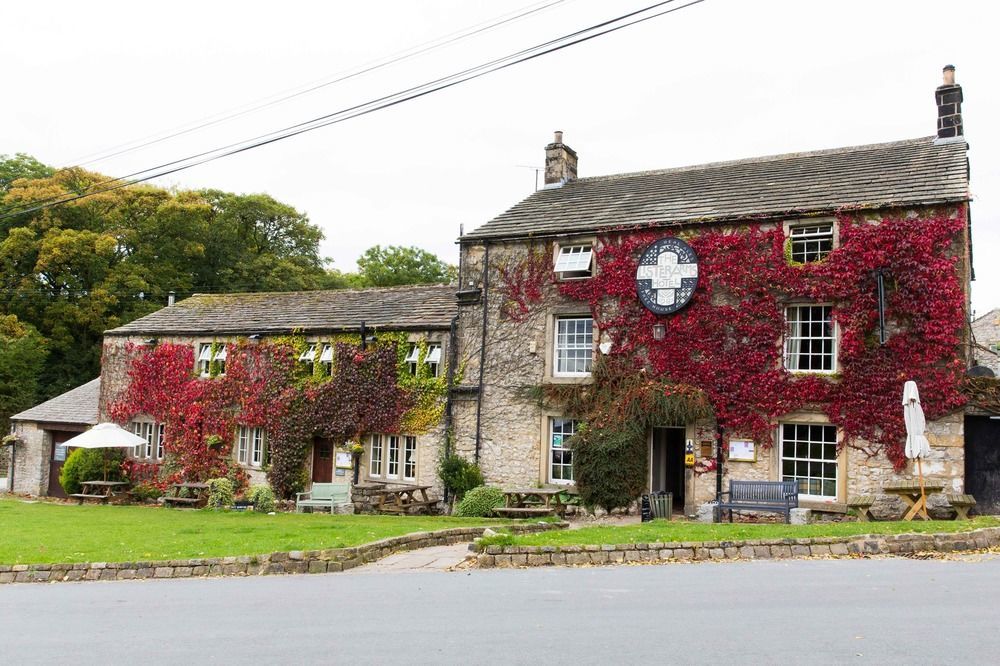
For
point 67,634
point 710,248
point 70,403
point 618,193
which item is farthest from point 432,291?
point 67,634

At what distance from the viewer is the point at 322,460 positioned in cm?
2558

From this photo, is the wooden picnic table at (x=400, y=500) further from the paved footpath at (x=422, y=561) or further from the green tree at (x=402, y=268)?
the green tree at (x=402, y=268)

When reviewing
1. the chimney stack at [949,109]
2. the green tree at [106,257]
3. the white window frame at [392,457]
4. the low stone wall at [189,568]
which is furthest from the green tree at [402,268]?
the low stone wall at [189,568]

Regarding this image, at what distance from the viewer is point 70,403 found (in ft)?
108

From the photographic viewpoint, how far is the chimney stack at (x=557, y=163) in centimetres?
2594

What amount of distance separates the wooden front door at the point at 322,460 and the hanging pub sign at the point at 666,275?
10.9 meters

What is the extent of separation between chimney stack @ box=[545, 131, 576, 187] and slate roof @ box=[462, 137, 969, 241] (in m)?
0.49

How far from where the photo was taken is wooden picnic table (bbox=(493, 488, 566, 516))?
19703mm

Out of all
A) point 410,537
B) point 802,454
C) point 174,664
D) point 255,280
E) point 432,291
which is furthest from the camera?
point 255,280

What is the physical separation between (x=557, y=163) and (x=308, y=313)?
31.3ft

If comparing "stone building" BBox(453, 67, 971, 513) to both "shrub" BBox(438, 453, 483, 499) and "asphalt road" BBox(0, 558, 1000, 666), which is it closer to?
"shrub" BBox(438, 453, 483, 499)

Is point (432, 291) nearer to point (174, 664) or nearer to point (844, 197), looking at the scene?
point (844, 197)

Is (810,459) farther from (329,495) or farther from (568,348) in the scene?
(329,495)

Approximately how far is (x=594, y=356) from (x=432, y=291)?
753 centimetres
